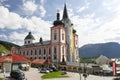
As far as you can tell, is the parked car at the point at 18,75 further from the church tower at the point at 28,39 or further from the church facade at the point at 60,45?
the church tower at the point at 28,39

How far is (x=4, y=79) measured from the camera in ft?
142

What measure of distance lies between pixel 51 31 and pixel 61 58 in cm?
1279

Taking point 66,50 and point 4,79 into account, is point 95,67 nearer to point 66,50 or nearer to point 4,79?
point 66,50

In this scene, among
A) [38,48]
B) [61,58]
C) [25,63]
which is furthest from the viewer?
[38,48]

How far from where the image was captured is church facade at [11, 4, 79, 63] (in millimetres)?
90875

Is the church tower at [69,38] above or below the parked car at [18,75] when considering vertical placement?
above

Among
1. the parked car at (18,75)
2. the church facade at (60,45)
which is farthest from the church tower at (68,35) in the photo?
the parked car at (18,75)

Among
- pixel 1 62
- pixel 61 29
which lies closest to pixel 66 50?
pixel 61 29

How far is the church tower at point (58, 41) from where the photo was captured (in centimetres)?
9026

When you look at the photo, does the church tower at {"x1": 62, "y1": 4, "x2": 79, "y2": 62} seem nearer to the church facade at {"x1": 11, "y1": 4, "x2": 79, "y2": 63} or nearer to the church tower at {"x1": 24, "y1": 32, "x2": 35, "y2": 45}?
the church facade at {"x1": 11, "y1": 4, "x2": 79, "y2": 63}

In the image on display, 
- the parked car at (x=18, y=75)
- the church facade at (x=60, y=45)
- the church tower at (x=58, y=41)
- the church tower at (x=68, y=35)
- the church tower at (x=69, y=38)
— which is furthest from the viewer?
the church tower at (x=69, y=38)

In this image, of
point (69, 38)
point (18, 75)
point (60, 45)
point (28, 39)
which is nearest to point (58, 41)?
point (60, 45)

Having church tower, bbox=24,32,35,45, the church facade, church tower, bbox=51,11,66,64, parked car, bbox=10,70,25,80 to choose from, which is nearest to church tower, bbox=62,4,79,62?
the church facade

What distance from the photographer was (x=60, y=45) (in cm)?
9031
